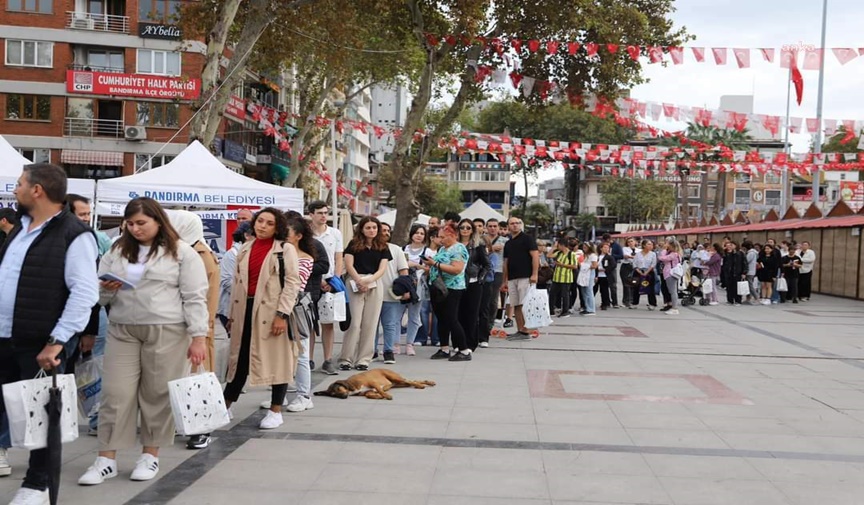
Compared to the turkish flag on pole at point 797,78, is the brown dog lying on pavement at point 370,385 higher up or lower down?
lower down

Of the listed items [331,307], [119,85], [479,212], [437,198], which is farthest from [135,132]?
[437,198]

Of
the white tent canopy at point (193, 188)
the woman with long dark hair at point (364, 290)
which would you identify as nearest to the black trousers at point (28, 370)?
the woman with long dark hair at point (364, 290)

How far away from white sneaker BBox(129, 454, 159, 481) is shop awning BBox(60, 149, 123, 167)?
33684 mm

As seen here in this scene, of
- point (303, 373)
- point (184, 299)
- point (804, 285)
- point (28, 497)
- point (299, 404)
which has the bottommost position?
point (804, 285)

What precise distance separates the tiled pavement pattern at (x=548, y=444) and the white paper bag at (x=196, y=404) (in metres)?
0.34

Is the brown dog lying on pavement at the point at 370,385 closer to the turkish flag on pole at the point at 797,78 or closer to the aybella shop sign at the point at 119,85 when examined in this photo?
the turkish flag on pole at the point at 797,78

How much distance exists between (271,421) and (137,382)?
159cm

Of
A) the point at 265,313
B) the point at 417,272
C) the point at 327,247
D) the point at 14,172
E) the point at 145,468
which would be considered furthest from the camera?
the point at 14,172

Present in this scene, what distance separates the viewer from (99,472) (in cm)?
485

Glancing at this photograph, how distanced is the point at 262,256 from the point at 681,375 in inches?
203

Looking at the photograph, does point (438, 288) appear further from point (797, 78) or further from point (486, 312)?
point (797, 78)

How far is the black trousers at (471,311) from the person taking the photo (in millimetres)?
10398

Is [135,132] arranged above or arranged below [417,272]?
above

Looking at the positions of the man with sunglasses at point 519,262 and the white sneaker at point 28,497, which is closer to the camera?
the white sneaker at point 28,497
